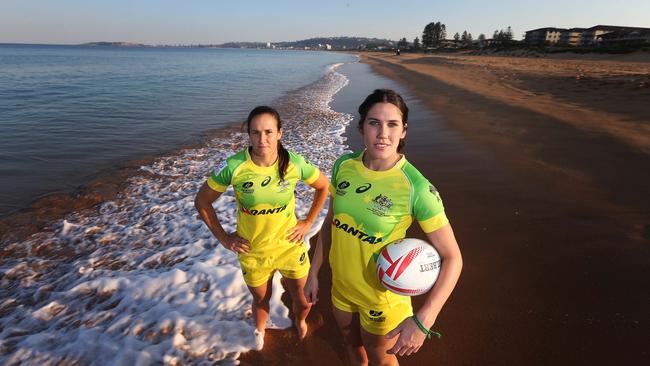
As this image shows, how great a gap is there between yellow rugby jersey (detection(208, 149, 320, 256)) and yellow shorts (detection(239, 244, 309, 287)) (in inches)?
2.9

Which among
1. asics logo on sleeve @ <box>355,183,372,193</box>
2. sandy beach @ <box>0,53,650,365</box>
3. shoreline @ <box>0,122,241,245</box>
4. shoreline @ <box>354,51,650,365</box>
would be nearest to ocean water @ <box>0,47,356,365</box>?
sandy beach @ <box>0,53,650,365</box>

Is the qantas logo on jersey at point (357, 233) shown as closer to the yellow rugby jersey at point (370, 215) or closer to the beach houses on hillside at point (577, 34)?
the yellow rugby jersey at point (370, 215)

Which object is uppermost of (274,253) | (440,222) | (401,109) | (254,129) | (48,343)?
(401,109)

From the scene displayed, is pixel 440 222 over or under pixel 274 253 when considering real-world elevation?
over

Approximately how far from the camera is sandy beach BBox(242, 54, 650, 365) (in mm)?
3725

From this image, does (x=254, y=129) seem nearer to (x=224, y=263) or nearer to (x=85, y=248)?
(x=224, y=263)

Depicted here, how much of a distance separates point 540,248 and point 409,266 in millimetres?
4153

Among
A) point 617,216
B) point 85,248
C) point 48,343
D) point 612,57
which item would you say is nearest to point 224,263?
point 48,343

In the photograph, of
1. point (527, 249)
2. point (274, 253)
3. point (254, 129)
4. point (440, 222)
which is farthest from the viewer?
point (527, 249)

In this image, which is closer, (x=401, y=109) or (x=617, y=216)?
(x=401, y=109)

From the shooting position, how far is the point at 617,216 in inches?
237

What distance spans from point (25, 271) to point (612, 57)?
6494 centimetres

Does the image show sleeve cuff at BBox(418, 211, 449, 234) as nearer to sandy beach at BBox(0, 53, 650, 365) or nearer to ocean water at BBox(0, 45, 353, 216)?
sandy beach at BBox(0, 53, 650, 365)

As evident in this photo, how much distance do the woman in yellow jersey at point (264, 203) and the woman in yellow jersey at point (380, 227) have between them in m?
0.74
